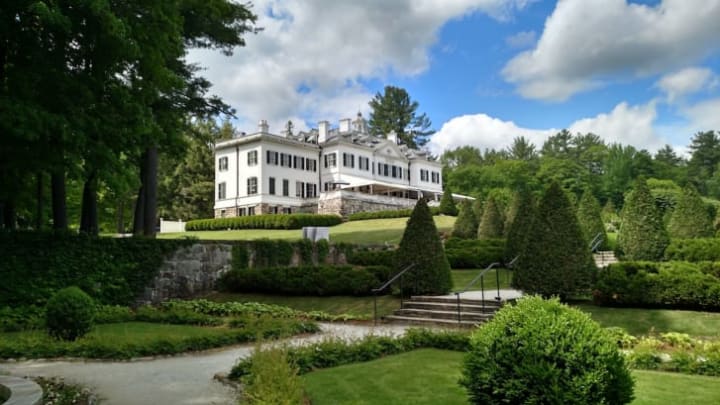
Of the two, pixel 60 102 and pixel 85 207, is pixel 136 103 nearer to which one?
pixel 60 102

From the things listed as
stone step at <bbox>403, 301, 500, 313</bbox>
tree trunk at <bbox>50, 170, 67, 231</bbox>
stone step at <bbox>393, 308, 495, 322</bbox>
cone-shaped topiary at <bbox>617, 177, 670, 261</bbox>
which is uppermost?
tree trunk at <bbox>50, 170, 67, 231</bbox>

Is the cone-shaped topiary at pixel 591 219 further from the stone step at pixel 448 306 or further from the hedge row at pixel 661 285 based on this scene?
the stone step at pixel 448 306

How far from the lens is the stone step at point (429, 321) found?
11.6 metres

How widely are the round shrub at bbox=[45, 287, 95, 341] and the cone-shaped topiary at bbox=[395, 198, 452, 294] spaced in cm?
772

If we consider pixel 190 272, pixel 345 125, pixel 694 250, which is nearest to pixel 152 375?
pixel 190 272

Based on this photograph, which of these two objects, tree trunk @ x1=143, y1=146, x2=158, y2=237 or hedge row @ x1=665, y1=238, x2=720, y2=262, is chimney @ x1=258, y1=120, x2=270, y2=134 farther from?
hedge row @ x1=665, y1=238, x2=720, y2=262

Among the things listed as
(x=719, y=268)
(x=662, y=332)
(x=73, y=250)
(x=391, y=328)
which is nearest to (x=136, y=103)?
(x=73, y=250)

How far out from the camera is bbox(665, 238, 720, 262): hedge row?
17.7 m

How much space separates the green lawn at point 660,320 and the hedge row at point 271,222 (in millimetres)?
27619

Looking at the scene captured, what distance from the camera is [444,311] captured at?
41.7 feet

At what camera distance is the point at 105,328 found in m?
12.7

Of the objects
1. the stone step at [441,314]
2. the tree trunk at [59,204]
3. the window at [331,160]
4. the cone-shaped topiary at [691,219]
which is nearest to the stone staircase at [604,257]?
the cone-shaped topiary at [691,219]

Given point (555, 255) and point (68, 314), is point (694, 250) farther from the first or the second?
point (68, 314)

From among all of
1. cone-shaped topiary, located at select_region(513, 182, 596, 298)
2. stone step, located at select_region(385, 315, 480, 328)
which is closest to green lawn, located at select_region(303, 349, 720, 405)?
stone step, located at select_region(385, 315, 480, 328)
